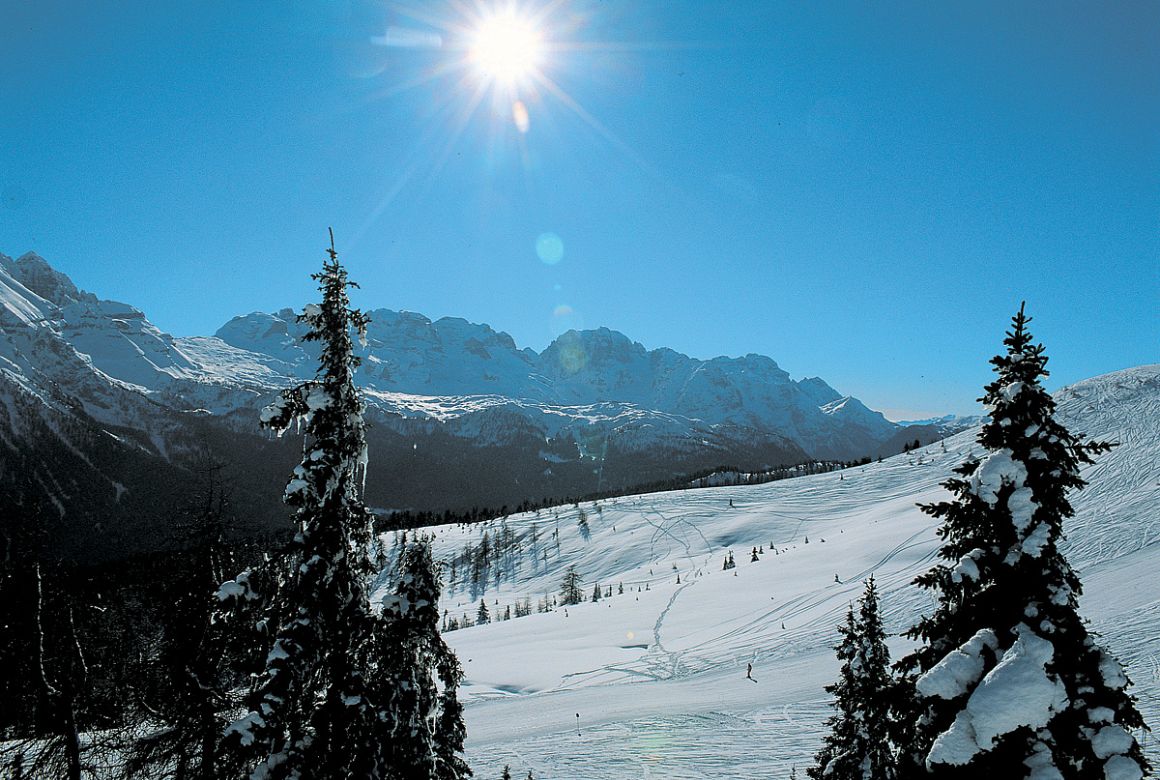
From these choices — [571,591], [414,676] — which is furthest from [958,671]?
[571,591]

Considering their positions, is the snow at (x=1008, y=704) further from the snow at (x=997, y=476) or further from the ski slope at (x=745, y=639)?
the ski slope at (x=745, y=639)

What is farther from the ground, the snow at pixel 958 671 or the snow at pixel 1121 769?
the snow at pixel 958 671

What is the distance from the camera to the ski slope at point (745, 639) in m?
27.8

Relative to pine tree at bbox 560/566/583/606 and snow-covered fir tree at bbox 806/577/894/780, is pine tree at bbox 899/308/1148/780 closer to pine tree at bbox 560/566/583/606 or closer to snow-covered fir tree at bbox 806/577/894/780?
snow-covered fir tree at bbox 806/577/894/780

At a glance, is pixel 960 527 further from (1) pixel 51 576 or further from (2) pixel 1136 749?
(1) pixel 51 576

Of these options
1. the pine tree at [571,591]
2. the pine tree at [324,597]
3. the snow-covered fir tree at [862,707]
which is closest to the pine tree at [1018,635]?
the snow-covered fir tree at [862,707]

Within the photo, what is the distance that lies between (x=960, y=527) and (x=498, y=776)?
2775 centimetres

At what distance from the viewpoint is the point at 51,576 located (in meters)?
13.2

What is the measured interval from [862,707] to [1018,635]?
7.32m

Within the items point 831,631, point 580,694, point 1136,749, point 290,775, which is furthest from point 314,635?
point 831,631

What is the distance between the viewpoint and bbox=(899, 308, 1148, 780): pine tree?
669cm

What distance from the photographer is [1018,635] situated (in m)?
7.06

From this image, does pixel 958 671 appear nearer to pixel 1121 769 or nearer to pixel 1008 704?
pixel 1008 704

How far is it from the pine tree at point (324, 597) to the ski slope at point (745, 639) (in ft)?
72.4
